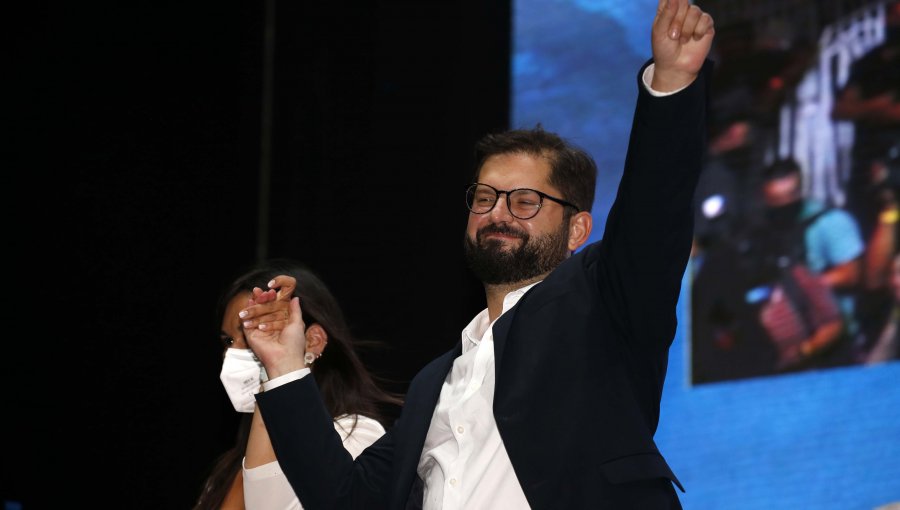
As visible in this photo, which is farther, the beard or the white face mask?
the white face mask

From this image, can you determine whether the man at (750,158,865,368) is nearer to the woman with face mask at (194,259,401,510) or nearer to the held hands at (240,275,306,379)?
the woman with face mask at (194,259,401,510)

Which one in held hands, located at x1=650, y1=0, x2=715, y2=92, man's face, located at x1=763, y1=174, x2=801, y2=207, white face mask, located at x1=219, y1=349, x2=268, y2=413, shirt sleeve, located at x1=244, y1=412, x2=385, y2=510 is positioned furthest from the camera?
man's face, located at x1=763, y1=174, x2=801, y2=207

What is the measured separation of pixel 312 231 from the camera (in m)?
3.88

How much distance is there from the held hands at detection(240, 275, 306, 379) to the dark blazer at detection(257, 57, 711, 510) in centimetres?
8

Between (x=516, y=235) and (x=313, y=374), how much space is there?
93 cm

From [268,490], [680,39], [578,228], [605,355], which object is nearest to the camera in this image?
[680,39]

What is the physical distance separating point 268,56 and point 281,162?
1.35ft

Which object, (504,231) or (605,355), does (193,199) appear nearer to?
(504,231)

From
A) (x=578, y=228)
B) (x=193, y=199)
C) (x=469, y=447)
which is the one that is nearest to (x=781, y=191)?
(x=578, y=228)

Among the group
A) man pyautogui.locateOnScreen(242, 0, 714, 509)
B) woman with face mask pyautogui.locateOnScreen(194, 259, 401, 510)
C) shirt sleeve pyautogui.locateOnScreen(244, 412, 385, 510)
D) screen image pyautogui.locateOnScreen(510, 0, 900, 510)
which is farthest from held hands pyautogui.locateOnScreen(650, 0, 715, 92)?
screen image pyautogui.locateOnScreen(510, 0, 900, 510)

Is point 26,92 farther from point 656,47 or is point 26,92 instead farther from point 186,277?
point 656,47

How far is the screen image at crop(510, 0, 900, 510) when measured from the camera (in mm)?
2969

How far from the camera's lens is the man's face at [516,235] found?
6.35ft

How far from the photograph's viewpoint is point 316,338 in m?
2.75
